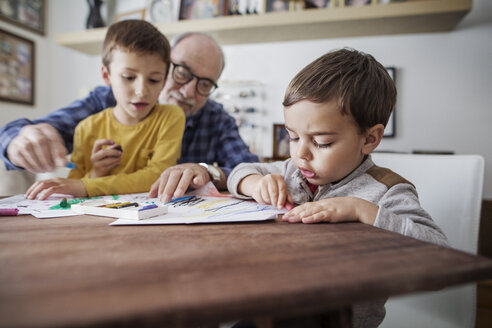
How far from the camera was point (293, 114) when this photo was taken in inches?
27.9

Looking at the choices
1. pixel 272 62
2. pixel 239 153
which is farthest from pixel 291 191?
pixel 272 62

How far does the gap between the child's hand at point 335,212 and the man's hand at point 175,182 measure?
1.03ft

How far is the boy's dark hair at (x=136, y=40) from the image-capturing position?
1032 millimetres

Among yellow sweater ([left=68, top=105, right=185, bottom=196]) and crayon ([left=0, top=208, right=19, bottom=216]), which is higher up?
yellow sweater ([left=68, top=105, right=185, bottom=196])

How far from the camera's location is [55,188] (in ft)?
2.49

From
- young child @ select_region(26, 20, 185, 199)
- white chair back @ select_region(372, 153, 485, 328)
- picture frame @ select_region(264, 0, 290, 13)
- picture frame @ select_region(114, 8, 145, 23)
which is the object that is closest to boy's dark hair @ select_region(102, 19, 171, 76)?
young child @ select_region(26, 20, 185, 199)

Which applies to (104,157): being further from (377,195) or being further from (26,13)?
(26,13)

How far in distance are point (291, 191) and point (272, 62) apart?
2082 mm

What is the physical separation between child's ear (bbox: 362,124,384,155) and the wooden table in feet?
1.14

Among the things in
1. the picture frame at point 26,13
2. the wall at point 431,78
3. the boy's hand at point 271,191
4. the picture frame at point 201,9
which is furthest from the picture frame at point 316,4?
the picture frame at point 26,13

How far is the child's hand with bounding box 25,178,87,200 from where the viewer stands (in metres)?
0.75

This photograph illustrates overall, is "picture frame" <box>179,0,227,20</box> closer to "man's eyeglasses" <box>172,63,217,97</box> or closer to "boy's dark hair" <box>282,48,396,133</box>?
"man's eyeglasses" <box>172,63,217,97</box>

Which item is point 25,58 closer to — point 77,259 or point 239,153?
point 239,153

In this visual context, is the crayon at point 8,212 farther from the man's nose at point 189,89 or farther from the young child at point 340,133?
the man's nose at point 189,89
